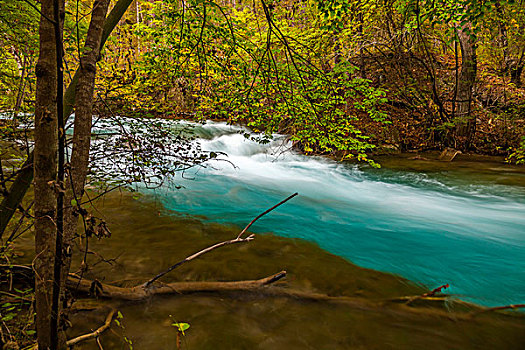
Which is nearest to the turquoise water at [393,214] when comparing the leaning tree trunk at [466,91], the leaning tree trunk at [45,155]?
the leaning tree trunk at [45,155]

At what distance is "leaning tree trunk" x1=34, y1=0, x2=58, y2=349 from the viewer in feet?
3.68

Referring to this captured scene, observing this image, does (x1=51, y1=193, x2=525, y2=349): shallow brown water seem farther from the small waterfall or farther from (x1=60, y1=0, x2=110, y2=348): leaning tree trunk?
(x1=60, y1=0, x2=110, y2=348): leaning tree trunk

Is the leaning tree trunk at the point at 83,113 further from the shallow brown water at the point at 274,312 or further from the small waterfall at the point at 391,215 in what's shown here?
the small waterfall at the point at 391,215

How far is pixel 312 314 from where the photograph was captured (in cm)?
278

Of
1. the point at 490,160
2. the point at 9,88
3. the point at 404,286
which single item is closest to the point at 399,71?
the point at 490,160

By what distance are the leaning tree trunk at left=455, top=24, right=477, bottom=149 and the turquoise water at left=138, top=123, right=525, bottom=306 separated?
2.67 metres

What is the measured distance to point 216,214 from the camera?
595cm

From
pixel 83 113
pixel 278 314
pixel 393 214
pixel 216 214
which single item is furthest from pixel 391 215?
pixel 83 113

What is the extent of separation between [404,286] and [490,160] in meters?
9.28

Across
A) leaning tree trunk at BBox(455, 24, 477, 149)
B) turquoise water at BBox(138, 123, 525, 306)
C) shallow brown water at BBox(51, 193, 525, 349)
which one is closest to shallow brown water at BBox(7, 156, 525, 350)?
shallow brown water at BBox(51, 193, 525, 349)

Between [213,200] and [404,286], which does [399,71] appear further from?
[404,286]

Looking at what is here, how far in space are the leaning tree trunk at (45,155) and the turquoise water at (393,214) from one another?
→ 1.61 metres

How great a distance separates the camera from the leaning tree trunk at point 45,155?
1121mm

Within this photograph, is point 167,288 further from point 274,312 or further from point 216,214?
point 216,214
